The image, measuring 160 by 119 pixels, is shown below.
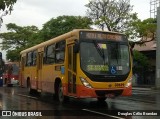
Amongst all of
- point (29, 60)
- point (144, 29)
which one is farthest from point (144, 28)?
point (29, 60)

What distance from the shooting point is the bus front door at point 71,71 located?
53.7 feet

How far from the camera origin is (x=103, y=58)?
16078 mm

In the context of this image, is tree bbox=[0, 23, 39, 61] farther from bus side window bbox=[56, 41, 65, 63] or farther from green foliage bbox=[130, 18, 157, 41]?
bus side window bbox=[56, 41, 65, 63]

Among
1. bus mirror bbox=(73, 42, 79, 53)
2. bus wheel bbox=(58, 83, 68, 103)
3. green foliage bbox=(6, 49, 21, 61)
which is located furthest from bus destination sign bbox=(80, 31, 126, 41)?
green foliage bbox=(6, 49, 21, 61)

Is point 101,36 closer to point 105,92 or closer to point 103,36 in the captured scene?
point 103,36

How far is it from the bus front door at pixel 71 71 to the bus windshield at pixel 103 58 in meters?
0.68

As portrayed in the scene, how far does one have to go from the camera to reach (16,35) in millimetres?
90438

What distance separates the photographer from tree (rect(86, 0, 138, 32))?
49156 mm

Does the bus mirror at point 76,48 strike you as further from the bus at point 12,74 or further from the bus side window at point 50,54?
the bus at point 12,74

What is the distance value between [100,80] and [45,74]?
6202 mm

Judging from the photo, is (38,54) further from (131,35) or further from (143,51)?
(143,51)

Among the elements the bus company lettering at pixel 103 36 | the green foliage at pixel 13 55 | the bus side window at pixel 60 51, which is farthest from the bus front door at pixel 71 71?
the green foliage at pixel 13 55

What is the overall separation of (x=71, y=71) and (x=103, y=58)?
1.56 m

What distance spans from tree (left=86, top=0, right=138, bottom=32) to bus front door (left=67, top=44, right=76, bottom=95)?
105 ft
